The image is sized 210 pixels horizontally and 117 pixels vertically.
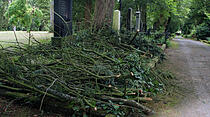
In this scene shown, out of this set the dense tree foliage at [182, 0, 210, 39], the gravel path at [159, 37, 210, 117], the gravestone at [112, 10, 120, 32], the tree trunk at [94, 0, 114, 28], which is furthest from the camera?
the dense tree foliage at [182, 0, 210, 39]

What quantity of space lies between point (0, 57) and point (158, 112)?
3.03 m

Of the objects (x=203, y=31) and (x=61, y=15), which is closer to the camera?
(x=61, y=15)

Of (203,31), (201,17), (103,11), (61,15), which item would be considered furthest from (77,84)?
(201,17)

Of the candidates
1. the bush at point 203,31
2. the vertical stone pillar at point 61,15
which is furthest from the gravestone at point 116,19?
the bush at point 203,31

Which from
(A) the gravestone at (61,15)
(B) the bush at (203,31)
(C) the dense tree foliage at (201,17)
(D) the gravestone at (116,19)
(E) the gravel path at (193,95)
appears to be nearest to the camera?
(E) the gravel path at (193,95)

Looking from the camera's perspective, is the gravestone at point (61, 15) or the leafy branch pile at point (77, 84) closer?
the leafy branch pile at point (77, 84)

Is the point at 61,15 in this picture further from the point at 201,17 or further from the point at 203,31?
the point at 201,17

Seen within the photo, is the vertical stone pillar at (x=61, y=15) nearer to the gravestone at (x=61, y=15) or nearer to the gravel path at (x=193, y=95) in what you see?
the gravestone at (x=61, y=15)

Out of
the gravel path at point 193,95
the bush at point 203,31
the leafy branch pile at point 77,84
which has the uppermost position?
the bush at point 203,31

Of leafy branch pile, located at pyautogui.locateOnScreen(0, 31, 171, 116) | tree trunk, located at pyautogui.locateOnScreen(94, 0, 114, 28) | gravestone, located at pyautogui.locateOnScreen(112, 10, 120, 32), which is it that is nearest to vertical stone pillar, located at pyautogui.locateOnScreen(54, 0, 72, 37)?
tree trunk, located at pyautogui.locateOnScreen(94, 0, 114, 28)

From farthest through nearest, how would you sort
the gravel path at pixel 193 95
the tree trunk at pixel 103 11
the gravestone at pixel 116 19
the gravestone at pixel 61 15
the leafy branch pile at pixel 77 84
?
the gravestone at pixel 116 19 → the tree trunk at pixel 103 11 → the gravestone at pixel 61 15 → the gravel path at pixel 193 95 → the leafy branch pile at pixel 77 84

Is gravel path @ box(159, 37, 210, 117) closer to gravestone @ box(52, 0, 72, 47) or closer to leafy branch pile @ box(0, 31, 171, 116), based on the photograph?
leafy branch pile @ box(0, 31, 171, 116)

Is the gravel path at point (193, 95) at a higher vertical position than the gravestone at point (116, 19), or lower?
lower

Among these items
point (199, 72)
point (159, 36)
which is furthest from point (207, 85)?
point (159, 36)
